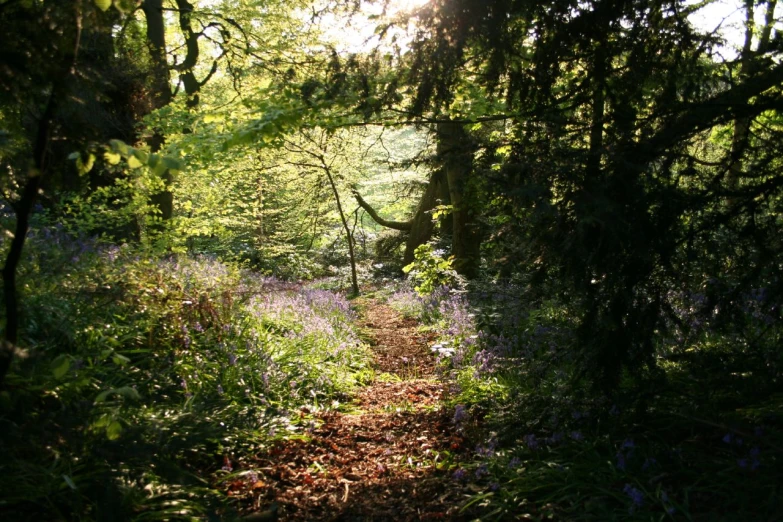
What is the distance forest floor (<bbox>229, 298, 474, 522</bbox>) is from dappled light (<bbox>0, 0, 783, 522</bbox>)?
0.03 m

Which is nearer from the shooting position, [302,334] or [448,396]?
[448,396]

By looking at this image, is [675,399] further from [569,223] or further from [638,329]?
[569,223]

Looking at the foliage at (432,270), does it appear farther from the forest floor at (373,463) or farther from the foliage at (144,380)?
the forest floor at (373,463)

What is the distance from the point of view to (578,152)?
10.7 feet

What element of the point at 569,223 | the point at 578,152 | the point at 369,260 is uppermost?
the point at 369,260

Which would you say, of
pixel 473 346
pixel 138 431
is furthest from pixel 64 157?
pixel 473 346

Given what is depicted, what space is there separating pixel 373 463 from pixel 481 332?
7.60ft

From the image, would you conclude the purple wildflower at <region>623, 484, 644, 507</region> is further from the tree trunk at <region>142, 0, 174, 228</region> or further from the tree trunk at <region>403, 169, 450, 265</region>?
the tree trunk at <region>403, 169, 450, 265</region>

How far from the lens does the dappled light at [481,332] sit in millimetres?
2656

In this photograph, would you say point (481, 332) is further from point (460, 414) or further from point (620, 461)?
point (620, 461)

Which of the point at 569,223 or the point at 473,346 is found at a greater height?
the point at 569,223

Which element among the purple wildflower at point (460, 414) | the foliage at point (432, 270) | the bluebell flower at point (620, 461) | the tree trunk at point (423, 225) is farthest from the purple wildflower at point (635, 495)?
the tree trunk at point (423, 225)

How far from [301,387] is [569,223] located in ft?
11.0

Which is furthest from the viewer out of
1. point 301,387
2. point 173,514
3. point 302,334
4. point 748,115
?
point 302,334
